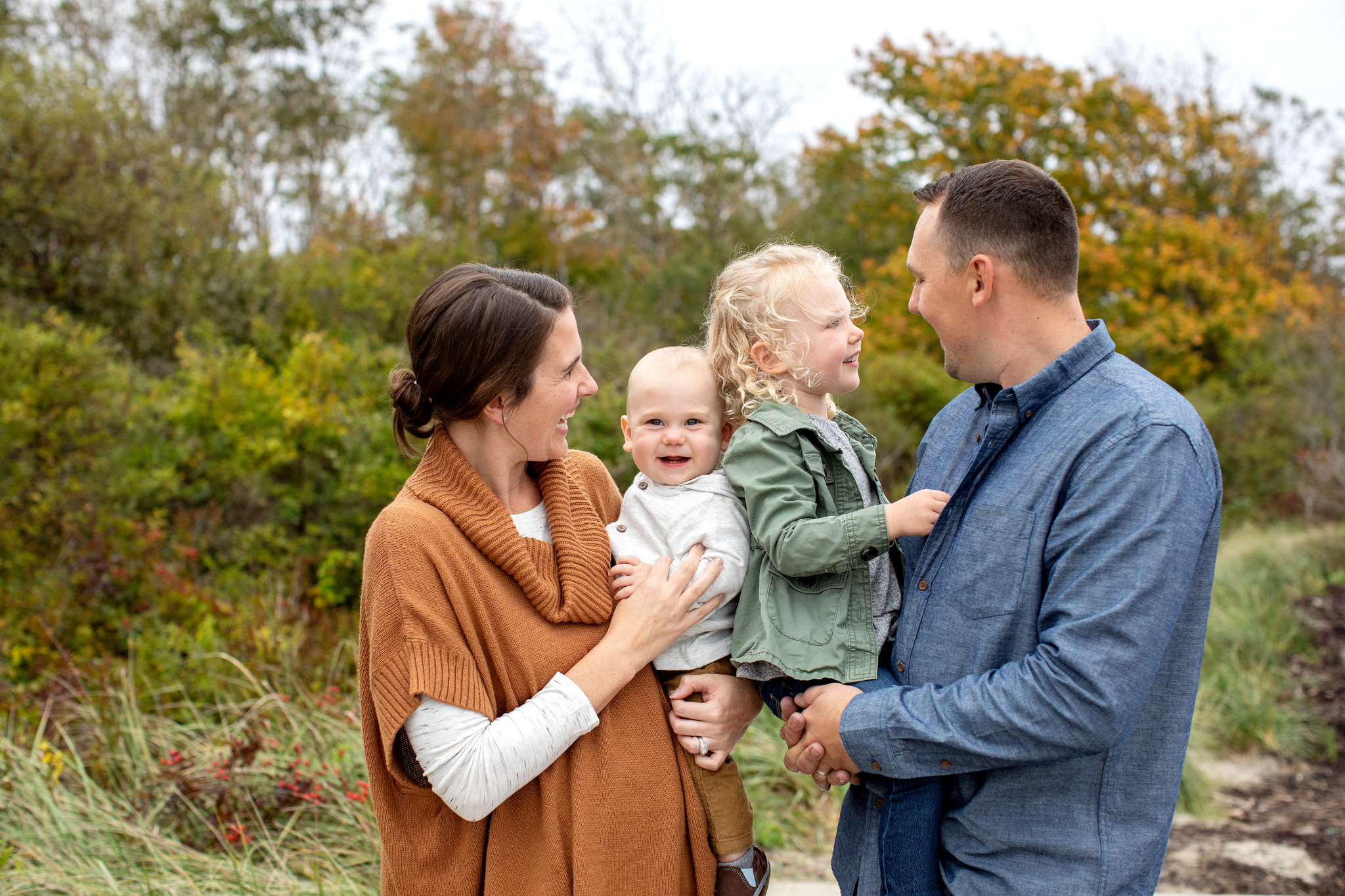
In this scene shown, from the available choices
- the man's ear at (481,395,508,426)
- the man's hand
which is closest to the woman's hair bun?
the man's ear at (481,395,508,426)

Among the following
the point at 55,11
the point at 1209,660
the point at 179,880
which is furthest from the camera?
the point at 55,11

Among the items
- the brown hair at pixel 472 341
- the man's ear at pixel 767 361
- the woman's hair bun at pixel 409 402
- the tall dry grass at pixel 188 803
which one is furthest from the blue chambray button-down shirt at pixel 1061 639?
the tall dry grass at pixel 188 803

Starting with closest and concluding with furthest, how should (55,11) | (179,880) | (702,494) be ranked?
(702,494)
(179,880)
(55,11)

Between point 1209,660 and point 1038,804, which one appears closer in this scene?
point 1038,804

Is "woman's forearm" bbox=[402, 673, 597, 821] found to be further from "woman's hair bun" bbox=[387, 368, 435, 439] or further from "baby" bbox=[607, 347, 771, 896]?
"woman's hair bun" bbox=[387, 368, 435, 439]

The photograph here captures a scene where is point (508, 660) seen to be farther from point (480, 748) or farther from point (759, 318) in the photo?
point (759, 318)

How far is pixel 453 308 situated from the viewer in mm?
1976

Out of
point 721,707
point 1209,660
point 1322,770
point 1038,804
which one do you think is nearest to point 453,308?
point 721,707

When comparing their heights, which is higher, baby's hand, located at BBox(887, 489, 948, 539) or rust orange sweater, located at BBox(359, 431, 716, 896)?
baby's hand, located at BBox(887, 489, 948, 539)

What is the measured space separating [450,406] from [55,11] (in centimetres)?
1841

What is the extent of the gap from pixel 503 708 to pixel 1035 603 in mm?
1082

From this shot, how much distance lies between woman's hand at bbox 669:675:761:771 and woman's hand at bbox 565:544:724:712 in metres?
0.12

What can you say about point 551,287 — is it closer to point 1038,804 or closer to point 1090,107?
point 1038,804

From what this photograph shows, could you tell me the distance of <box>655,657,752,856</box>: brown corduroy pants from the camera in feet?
6.75
